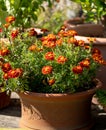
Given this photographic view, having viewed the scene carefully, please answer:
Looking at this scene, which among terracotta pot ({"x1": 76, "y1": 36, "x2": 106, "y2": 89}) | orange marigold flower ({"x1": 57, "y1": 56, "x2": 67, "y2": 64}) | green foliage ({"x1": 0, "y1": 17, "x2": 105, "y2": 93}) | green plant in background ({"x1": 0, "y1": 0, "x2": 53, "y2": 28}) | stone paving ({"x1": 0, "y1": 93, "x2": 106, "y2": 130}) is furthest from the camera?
green plant in background ({"x1": 0, "y1": 0, "x2": 53, "y2": 28})

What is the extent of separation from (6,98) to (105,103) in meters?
1.08

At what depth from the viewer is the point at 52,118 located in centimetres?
334

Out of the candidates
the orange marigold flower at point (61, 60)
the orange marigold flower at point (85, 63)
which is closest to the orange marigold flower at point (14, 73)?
the orange marigold flower at point (61, 60)

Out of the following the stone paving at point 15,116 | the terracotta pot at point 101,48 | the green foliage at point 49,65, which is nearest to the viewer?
the green foliage at point 49,65

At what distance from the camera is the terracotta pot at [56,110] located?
10.7 feet

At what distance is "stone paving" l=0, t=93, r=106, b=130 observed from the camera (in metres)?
3.64

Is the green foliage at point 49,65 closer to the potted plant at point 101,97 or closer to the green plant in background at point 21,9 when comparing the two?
the potted plant at point 101,97

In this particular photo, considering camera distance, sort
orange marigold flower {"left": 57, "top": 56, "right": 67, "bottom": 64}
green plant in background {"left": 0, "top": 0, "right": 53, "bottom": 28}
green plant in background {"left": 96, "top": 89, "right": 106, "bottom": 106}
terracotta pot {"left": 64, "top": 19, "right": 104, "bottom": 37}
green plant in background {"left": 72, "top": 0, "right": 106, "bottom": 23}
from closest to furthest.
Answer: orange marigold flower {"left": 57, "top": 56, "right": 67, "bottom": 64}, green plant in background {"left": 96, "top": 89, "right": 106, "bottom": 106}, green plant in background {"left": 72, "top": 0, "right": 106, "bottom": 23}, terracotta pot {"left": 64, "top": 19, "right": 104, "bottom": 37}, green plant in background {"left": 0, "top": 0, "right": 53, "bottom": 28}

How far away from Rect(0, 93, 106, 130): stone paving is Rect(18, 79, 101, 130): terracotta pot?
0.73 feet

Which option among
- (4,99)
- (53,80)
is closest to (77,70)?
(53,80)

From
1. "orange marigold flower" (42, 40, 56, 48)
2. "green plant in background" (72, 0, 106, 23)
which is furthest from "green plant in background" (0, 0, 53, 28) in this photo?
"orange marigold flower" (42, 40, 56, 48)

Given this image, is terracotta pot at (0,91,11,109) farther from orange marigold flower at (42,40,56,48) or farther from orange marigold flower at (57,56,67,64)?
orange marigold flower at (57,56,67,64)

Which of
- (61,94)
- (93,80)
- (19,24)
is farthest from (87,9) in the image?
(61,94)

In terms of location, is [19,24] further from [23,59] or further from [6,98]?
[23,59]
